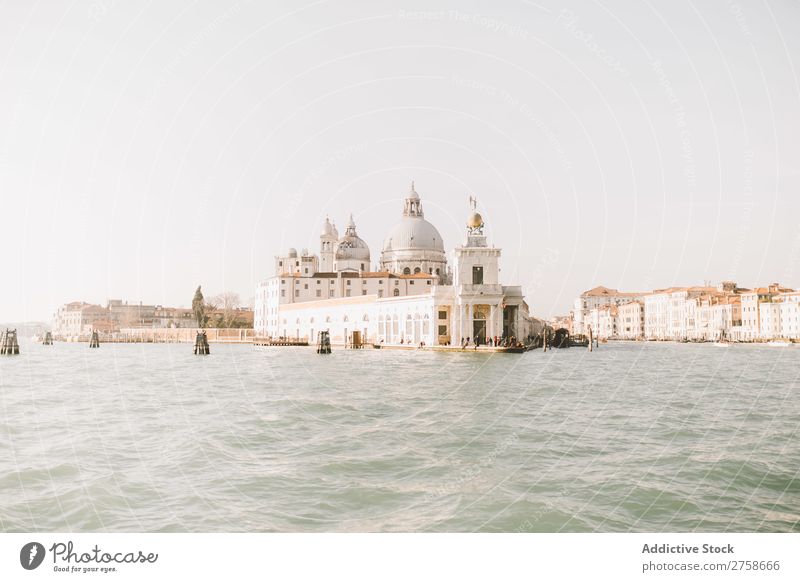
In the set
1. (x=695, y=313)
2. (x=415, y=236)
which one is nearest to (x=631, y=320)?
(x=695, y=313)

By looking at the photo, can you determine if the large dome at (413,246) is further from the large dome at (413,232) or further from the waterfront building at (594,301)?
the waterfront building at (594,301)

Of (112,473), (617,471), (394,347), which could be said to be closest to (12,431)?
(112,473)

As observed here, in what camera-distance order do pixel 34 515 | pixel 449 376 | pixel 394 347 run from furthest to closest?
pixel 394 347
pixel 449 376
pixel 34 515

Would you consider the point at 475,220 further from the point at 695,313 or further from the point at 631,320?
the point at 631,320

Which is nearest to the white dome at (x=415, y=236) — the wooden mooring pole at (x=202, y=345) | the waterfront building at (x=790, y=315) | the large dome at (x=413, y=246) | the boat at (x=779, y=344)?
the large dome at (x=413, y=246)
